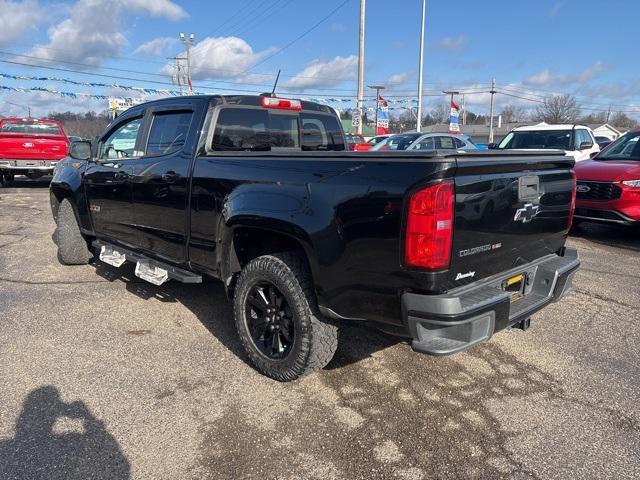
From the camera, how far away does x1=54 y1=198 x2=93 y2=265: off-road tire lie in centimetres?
590

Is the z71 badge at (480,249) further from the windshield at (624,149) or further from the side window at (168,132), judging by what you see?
the windshield at (624,149)

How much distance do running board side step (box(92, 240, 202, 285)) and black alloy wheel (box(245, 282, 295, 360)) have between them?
2.29 ft

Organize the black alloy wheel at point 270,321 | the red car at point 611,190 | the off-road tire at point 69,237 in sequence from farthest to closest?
the red car at point 611,190 → the off-road tire at point 69,237 → the black alloy wheel at point 270,321

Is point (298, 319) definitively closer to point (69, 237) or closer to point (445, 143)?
point (69, 237)

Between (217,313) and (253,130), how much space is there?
1.73 meters

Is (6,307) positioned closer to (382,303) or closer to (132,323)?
(132,323)

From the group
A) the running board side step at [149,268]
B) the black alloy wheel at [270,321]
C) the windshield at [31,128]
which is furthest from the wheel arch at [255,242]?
the windshield at [31,128]

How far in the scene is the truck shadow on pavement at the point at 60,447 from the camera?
2457mm

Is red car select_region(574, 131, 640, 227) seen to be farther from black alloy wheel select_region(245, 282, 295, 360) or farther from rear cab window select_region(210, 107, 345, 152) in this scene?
black alloy wheel select_region(245, 282, 295, 360)

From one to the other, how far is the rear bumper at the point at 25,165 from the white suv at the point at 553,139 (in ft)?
39.7

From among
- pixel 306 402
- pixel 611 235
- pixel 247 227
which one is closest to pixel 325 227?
pixel 247 227

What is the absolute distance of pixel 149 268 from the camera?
4.33 meters

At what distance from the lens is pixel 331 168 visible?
276 cm

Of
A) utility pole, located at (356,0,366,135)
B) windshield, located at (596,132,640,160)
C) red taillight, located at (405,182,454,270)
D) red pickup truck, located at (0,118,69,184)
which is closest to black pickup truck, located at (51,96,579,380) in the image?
red taillight, located at (405,182,454,270)
